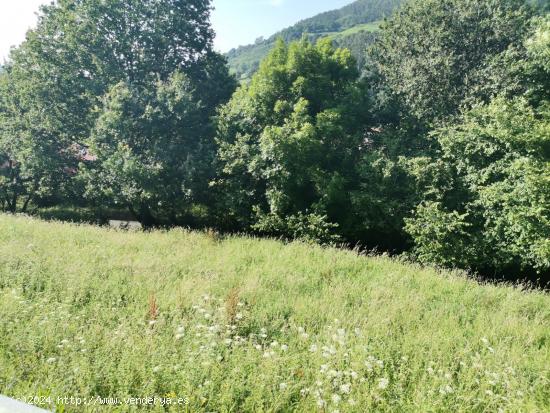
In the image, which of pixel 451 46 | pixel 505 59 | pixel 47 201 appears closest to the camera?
pixel 505 59

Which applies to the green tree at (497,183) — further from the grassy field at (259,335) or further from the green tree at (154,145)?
the green tree at (154,145)

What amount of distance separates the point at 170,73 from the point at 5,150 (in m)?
13.6

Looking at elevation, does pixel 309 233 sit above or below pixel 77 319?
below

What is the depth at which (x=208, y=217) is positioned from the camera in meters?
21.2

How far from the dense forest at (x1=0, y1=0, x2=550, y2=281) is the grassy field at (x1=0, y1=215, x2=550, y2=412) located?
646 cm

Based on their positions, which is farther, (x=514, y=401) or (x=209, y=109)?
(x=209, y=109)

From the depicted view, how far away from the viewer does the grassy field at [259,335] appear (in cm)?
405

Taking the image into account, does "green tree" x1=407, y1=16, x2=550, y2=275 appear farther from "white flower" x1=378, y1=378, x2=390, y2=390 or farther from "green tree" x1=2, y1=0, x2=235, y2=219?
"green tree" x1=2, y1=0, x2=235, y2=219

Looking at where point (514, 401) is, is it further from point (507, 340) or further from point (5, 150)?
point (5, 150)

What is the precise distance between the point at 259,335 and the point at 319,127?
11.8 m

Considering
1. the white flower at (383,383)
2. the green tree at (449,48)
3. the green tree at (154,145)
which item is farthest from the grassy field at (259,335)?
the green tree at (449,48)

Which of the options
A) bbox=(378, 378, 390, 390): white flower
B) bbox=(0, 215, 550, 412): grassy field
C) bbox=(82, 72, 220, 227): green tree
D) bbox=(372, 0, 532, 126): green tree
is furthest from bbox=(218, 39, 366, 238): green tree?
bbox=(378, 378, 390, 390): white flower

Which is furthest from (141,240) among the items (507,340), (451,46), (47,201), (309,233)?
(47,201)

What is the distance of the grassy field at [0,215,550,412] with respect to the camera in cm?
405
